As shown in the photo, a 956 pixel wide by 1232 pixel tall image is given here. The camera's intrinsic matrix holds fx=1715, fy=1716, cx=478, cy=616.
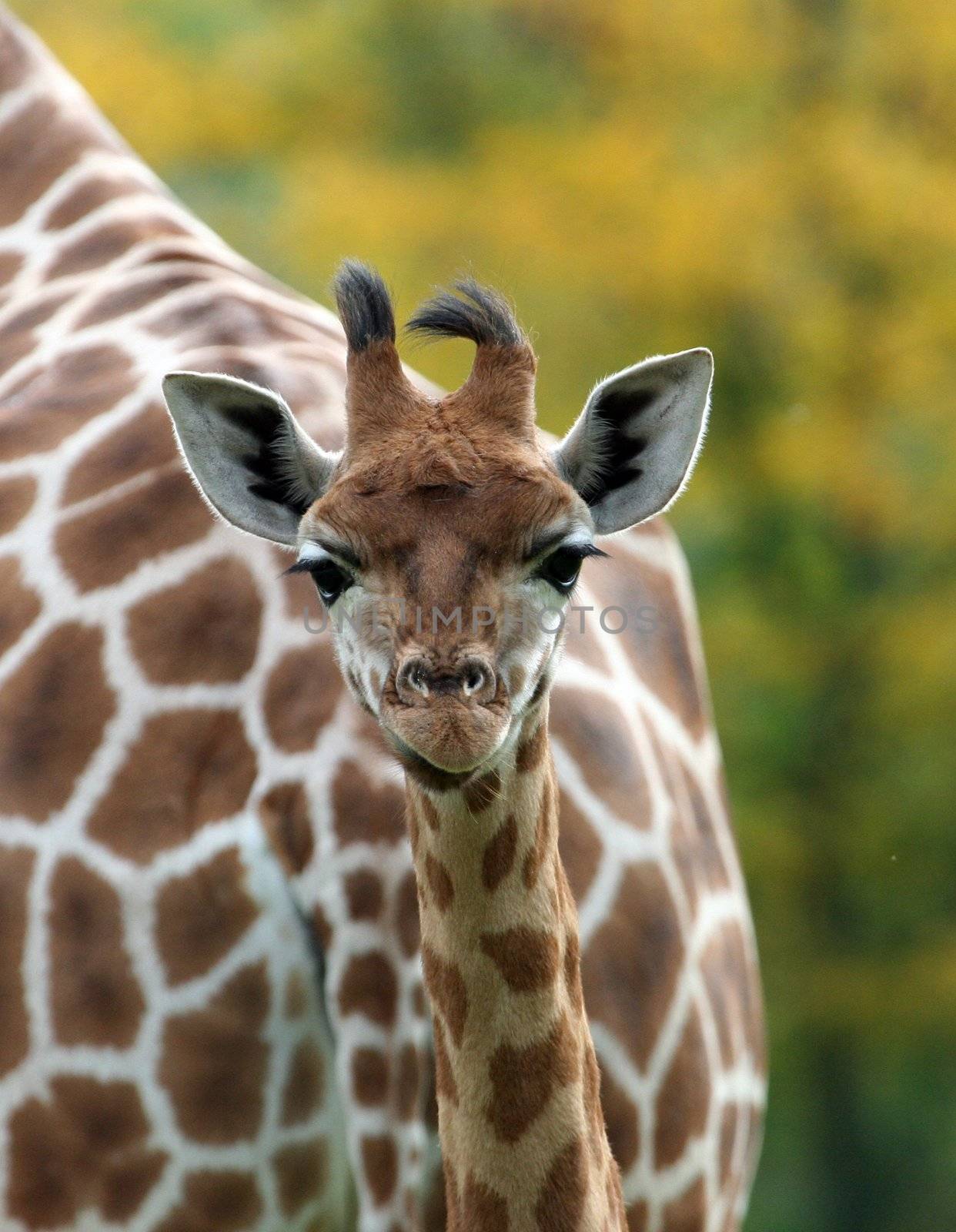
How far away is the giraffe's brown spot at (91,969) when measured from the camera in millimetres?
3225

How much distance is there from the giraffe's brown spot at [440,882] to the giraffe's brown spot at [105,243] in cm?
228

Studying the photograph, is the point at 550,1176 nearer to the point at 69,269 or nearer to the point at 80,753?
the point at 80,753

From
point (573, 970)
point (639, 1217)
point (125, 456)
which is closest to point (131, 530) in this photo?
point (125, 456)

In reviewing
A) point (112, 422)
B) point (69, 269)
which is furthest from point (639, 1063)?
point (69, 269)

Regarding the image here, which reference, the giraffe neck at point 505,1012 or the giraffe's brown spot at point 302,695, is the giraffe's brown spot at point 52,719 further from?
the giraffe neck at point 505,1012

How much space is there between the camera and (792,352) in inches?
447

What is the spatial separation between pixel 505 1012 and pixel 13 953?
109 cm

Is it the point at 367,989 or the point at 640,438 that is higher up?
the point at 640,438

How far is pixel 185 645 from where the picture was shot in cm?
338

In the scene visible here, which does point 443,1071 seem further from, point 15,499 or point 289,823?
point 15,499

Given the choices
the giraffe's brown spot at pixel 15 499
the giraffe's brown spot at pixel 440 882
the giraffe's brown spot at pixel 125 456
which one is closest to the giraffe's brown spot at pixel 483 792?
the giraffe's brown spot at pixel 440 882

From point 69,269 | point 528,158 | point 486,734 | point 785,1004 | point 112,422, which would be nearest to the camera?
point 486,734

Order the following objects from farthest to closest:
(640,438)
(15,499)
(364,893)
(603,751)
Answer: (15,499) < (603,751) < (364,893) < (640,438)

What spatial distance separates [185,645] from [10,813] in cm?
47
